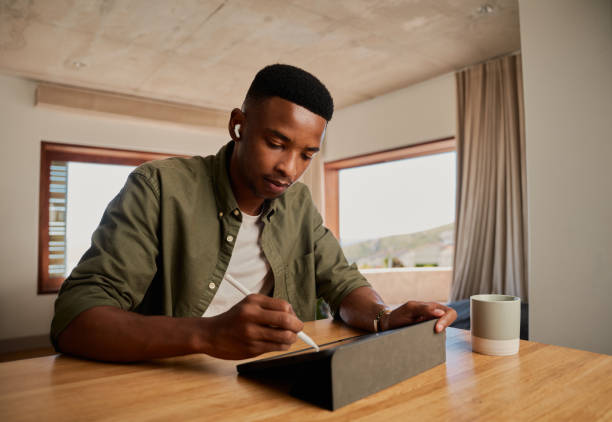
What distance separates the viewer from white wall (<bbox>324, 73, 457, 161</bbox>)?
4.05 metres

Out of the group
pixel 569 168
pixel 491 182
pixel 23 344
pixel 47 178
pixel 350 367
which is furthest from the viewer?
pixel 47 178

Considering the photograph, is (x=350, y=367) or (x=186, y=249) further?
(x=186, y=249)

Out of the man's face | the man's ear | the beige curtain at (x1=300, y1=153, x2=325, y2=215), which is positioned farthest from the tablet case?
the beige curtain at (x1=300, y1=153, x2=325, y2=215)

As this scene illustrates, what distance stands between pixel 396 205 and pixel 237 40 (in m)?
2.77

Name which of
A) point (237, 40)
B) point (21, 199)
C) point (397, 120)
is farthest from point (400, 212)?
point (21, 199)

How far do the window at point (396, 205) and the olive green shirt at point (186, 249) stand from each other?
321 centimetres

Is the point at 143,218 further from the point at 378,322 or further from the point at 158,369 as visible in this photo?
the point at 378,322

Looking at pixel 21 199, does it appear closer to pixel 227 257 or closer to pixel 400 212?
pixel 227 257

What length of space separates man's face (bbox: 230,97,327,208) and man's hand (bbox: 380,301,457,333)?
1.33ft

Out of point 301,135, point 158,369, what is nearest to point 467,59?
point 301,135

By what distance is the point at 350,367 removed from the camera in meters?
0.55

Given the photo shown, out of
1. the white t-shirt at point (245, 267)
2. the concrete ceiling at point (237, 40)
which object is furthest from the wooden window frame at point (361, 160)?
the white t-shirt at point (245, 267)

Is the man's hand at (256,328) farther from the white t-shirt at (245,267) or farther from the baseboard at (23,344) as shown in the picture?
the baseboard at (23,344)

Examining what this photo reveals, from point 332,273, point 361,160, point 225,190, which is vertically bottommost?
point 332,273
